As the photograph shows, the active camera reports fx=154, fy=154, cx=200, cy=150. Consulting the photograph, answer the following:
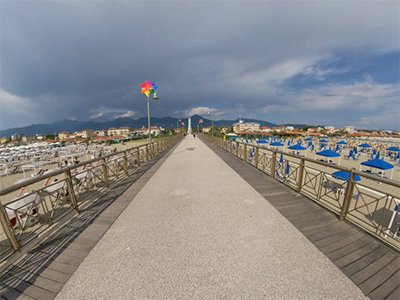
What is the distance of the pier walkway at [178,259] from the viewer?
1963 millimetres

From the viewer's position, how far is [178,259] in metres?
2.42

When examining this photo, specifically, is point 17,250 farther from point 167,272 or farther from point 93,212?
point 167,272

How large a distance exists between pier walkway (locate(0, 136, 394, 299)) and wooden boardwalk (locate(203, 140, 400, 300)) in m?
0.13

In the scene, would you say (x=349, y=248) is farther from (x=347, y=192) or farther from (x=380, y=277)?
(x=347, y=192)

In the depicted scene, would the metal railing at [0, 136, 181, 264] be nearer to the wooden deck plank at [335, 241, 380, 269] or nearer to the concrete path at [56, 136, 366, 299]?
the concrete path at [56, 136, 366, 299]

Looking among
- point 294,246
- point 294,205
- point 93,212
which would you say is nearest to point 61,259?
point 93,212

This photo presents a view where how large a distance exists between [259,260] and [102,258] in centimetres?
248

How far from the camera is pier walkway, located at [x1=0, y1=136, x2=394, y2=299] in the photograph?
196 cm

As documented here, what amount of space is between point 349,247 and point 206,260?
7.99 feet

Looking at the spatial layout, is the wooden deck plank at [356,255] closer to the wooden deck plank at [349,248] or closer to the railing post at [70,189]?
the wooden deck plank at [349,248]

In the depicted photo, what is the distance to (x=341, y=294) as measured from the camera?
6.25 feet

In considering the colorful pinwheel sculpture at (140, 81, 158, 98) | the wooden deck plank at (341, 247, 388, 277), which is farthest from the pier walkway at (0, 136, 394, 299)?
the colorful pinwheel sculpture at (140, 81, 158, 98)

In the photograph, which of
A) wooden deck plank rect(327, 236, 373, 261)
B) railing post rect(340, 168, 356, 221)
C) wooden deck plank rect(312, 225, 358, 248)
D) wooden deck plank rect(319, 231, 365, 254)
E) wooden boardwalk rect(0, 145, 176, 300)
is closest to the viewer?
wooden boardwalk rect(0, 145, 176, 300)

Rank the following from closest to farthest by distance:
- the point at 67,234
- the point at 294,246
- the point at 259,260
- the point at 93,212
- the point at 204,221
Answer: the point at 259,260 → the point at 294,246 → the point at 67,234 → the point at 204,221 → the point at 93,212
